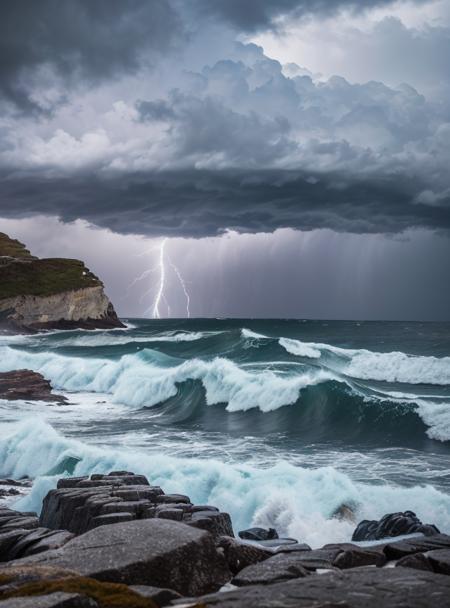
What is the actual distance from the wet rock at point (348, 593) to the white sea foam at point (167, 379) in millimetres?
24911

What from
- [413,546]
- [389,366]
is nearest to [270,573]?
[413,546]

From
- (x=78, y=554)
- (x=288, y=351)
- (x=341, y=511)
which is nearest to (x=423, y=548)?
(x=78, y=554)

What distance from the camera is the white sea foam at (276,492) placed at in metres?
13.4

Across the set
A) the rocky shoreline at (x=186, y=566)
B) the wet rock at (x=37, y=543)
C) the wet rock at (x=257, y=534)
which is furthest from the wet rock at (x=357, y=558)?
the wet rock at (x=37, y=543)

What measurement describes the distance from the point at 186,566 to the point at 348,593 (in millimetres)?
2223

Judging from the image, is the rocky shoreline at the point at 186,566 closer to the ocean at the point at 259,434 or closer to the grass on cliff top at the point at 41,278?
the ocean at the point at 259,434

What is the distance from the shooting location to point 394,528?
11203 millimetres

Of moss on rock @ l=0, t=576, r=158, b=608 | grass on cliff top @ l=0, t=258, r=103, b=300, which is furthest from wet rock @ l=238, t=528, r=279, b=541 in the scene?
grass on cliff top @ l=0, t=258, r=103, b=300

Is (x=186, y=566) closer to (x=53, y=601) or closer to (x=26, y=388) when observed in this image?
(x=53, y=601)

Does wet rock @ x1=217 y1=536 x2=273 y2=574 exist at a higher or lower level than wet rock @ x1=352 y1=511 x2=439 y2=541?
higher

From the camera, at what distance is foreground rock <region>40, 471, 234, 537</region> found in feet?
32.4

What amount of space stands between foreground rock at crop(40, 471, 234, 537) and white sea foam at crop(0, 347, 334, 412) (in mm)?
18759

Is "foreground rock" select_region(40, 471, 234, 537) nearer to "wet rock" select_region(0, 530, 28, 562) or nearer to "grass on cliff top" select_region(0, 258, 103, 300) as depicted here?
"wet rock" select_region(0, 530, 28, 562)

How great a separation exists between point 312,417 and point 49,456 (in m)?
12.7
